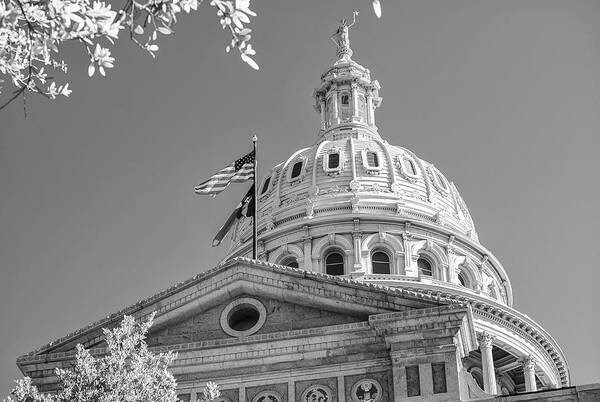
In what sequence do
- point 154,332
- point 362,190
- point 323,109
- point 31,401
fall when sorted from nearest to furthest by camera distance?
point 31,401 → point 154,332 → point 362,190 → point 323,109

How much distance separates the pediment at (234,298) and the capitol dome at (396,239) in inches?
1527

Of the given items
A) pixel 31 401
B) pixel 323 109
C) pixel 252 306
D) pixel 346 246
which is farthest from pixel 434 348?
pixel 323 109

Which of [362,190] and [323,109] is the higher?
[323,109]

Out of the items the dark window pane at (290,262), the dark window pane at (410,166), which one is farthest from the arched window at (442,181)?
the dark window pane at (290,262)

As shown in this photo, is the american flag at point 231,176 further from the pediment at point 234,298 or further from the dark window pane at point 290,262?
the dark window pane at point 290,262

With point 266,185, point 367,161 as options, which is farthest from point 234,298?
point 266,185

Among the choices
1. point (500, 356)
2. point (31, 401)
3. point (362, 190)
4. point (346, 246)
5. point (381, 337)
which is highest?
point (362, 190)

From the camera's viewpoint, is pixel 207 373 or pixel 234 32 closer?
pixel 234 32

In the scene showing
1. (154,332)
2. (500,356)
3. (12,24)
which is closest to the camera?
(12,24)

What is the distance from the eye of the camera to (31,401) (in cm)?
2638

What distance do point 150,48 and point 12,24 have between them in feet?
5.52

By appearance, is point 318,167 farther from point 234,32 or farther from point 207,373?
point 234,32

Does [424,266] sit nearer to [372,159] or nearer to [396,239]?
[396,239]

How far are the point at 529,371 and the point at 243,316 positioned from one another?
4654cm
